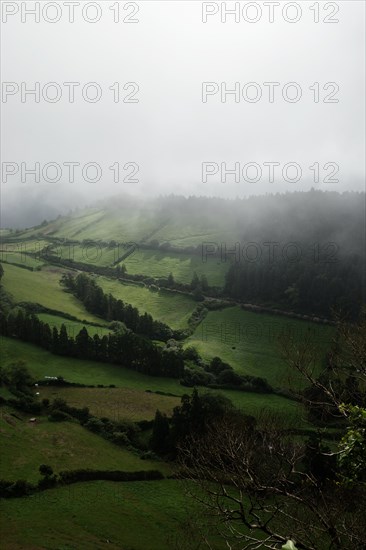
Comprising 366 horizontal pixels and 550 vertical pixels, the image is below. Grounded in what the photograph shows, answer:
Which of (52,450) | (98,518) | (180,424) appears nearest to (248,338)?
(180,424)

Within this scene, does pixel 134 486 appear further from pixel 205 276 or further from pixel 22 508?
pixel 205 276

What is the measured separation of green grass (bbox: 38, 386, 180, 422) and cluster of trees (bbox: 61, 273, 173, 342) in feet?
146

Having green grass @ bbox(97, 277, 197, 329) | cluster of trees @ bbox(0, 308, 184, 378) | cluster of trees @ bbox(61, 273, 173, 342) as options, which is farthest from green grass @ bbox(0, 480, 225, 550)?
green grass @ bbox(97, 277, 197, 329)

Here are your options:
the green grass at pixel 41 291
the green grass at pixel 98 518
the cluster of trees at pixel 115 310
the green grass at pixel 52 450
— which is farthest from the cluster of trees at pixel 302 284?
the green grass at pixel 98 518

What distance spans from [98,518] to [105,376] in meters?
52.0

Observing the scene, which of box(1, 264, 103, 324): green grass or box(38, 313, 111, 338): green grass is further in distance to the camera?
box(1, 264, 103, 324): green grass

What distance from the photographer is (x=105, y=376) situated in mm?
106938

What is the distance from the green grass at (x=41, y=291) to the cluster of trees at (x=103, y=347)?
2637 centimetres

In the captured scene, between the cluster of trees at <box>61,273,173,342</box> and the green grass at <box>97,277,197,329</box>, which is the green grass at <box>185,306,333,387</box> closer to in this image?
the green grass at <box>97,277,197,329</box>

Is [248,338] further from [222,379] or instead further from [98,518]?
[98,518]

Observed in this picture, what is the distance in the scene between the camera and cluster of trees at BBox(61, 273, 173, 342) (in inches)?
5733

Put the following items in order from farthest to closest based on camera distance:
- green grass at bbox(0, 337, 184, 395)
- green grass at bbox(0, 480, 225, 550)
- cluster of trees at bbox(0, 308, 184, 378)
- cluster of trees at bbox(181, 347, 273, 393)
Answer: cluster of trees at bbox(0, 308, 184, 378) < cluster of trees at bbox(181, 347, 273, 393) < green grass at bbox(0, 337, 184, 395) < green grass at bbox(0, 480, 225, 550)

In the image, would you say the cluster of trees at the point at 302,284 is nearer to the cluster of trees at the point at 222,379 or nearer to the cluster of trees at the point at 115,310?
the cluster of trees at the point at 115,310

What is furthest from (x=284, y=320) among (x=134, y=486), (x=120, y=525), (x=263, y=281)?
(x=120, y=525)
